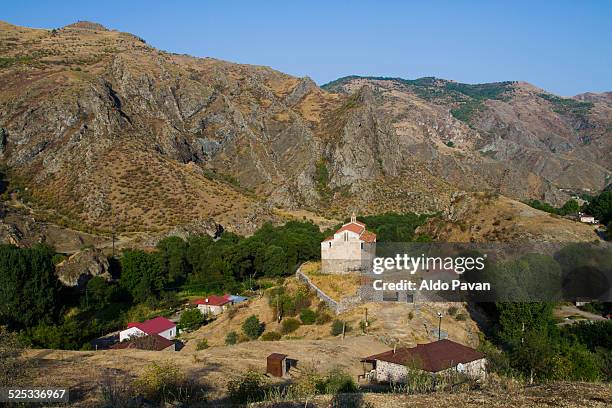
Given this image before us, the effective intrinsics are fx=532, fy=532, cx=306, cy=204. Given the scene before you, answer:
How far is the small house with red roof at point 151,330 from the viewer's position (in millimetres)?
41375

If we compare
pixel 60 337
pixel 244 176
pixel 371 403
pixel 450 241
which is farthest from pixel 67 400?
pixel 244 176

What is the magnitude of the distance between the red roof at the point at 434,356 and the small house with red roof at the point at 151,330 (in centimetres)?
2137

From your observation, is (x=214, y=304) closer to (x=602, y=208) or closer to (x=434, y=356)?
(x=434, y=356)

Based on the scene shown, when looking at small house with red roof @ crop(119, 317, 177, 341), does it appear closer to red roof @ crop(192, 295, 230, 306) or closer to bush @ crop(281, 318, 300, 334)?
red roof @ crop(192, 295, 230, 306)

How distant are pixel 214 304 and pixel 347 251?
14180 millimetres

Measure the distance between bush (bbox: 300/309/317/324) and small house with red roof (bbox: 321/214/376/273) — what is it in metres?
8.24

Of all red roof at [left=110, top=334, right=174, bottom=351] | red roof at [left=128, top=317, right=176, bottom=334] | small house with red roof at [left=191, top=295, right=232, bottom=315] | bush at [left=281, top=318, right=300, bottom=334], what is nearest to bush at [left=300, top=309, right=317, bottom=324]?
bush at [left=281, top=318, right=300, bottom=334]

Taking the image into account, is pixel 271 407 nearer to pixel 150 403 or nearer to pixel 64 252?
pixel 150 403

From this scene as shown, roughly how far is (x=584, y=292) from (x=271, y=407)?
1858 inches

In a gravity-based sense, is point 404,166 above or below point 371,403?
above

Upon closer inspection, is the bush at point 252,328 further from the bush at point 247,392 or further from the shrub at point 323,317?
the bush at point 247,392

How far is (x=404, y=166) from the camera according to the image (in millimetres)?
133625

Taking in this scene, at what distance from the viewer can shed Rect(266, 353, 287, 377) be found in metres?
→ 23.8

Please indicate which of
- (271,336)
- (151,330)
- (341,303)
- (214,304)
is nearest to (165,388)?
(271,336)
